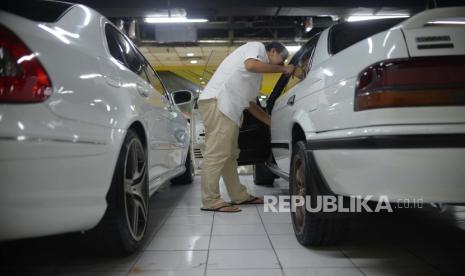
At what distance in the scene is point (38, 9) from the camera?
1.56 metres

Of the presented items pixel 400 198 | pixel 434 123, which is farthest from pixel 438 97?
pixel 400 198

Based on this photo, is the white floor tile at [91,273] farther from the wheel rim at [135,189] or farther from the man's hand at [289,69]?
the man's hand at [289,69]

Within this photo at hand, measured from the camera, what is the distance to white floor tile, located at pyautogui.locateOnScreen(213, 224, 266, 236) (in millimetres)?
2469

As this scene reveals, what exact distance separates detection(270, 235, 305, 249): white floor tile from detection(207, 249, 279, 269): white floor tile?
113mm

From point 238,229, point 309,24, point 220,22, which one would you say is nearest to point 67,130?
point 238,229

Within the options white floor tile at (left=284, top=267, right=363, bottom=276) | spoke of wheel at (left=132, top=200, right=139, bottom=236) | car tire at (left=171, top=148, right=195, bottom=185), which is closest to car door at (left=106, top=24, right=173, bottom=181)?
spoke of wheel at (left=132, top=200, right=139, bottom=236)

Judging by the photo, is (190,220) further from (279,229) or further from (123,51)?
(123,51)

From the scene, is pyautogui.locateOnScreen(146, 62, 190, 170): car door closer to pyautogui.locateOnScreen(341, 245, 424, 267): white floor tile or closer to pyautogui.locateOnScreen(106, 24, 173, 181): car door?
pyautogui.locateOnScreen(106, 24, 173, 181): car door

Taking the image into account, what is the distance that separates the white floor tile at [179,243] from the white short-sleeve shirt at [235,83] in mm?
1104

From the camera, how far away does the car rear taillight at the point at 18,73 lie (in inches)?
46.7

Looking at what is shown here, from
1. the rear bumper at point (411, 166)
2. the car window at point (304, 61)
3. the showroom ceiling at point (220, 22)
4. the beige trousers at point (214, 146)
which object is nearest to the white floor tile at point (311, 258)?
the rear bumper at point (411, 166)

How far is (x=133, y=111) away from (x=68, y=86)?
555 mm

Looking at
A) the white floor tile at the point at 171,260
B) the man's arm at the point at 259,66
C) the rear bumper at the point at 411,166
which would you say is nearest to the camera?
the rear bumper at the point at 411,166

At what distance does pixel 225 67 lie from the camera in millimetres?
3104
